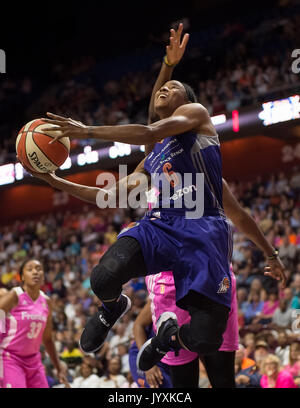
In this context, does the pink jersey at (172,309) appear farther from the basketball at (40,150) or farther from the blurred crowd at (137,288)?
the blurred crowd at (137,288)

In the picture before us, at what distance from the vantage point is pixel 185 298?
337cm

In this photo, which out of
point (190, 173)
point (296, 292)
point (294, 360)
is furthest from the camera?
point (296, 292)

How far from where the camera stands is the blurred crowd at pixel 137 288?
23.1ft

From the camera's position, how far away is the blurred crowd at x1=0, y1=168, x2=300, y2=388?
7031mm

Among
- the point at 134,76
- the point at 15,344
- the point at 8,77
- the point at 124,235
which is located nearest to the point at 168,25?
the point at 134,76

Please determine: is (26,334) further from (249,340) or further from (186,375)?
(249,340)

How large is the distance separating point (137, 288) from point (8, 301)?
4947 millimetres

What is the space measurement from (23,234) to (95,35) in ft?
23.3

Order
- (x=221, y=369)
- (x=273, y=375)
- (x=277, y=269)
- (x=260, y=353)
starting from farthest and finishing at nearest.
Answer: (x=260, y=353), (x=273, y=375), (x=277, y=269), (x=221, y=369)

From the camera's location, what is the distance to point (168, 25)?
Result: 1728 cm

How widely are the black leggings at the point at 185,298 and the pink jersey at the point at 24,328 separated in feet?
8.03

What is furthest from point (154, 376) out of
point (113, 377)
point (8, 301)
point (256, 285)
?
point (256, 285)

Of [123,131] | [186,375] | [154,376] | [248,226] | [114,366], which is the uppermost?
[123,131]

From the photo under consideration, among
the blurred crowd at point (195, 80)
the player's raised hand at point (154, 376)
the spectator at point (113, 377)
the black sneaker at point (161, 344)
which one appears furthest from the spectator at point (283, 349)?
the blurred crowd at point (195, 80)
